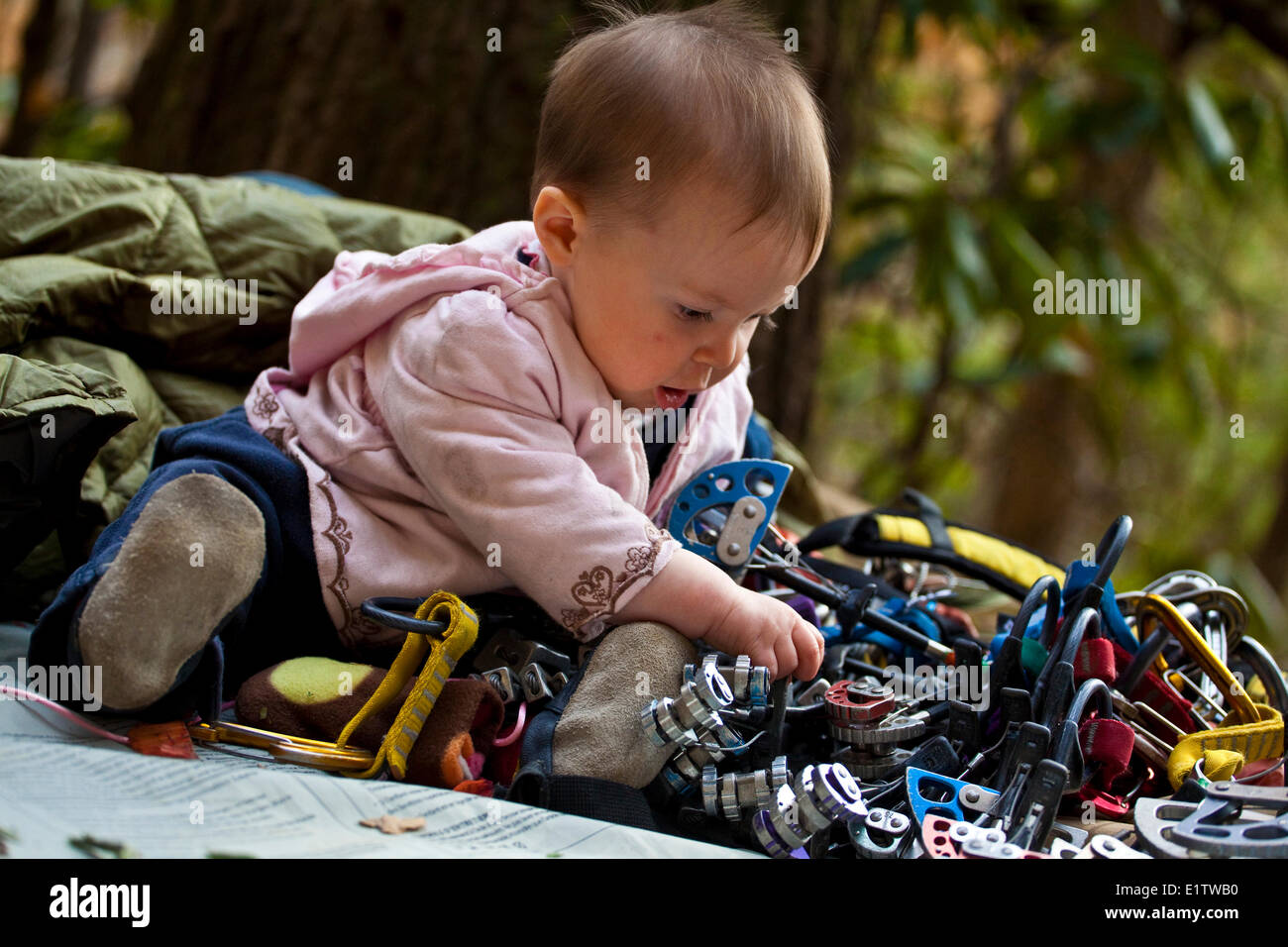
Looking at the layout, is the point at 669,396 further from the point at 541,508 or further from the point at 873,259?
the point at 873,259

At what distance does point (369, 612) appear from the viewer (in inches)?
40.5

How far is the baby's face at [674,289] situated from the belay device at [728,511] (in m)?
0.12

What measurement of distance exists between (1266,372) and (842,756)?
5.44 m

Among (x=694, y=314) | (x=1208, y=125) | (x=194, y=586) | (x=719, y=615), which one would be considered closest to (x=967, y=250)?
(x=1208, y=125)

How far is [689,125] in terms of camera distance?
104 cm

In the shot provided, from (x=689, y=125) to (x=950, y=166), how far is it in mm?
2674

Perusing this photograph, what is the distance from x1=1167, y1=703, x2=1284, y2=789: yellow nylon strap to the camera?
3.20 ft

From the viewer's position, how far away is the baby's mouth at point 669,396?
1162mm

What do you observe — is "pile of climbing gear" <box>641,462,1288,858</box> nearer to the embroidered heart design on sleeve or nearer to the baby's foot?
the embroidered heart design on sleeve
